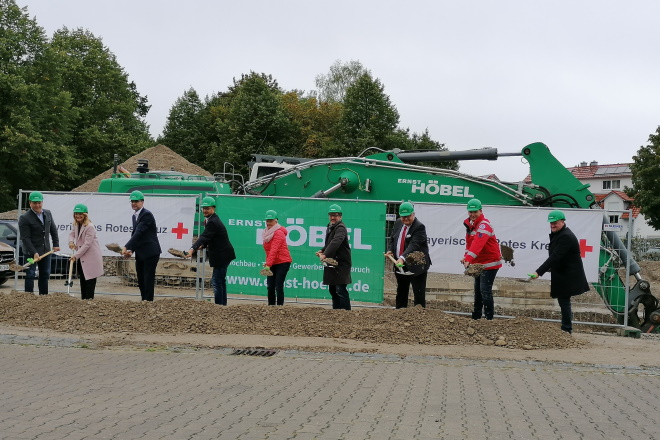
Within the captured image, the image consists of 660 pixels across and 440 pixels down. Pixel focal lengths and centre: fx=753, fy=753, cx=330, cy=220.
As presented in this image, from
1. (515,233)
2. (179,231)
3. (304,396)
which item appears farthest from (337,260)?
(304,396)

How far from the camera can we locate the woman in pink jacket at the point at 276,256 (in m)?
12.0

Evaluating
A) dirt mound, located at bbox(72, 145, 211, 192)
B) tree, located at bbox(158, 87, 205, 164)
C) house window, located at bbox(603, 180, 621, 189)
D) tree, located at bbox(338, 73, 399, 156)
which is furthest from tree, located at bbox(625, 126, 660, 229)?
house window, located at bbox(603, 180, 621, 189)

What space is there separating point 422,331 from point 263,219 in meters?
4.17

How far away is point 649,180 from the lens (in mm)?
46344

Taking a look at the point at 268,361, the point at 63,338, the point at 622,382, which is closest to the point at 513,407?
the point at 622,382

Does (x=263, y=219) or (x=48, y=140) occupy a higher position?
(x=48, y=140)

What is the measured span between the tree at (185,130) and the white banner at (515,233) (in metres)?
49.4

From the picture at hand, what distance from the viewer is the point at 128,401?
22.1 feet

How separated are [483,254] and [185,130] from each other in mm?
52113

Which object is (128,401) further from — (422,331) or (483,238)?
(483,238)

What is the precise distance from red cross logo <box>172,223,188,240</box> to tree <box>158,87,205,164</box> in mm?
47479

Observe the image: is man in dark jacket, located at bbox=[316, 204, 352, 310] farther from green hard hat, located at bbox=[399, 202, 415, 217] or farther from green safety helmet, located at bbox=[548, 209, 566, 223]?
green safety helmet, located at bbox=[548, 209, 566, 223]

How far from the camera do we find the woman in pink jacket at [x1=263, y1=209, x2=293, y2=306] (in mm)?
11961

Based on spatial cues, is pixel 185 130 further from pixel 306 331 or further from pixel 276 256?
pixel 306 331
